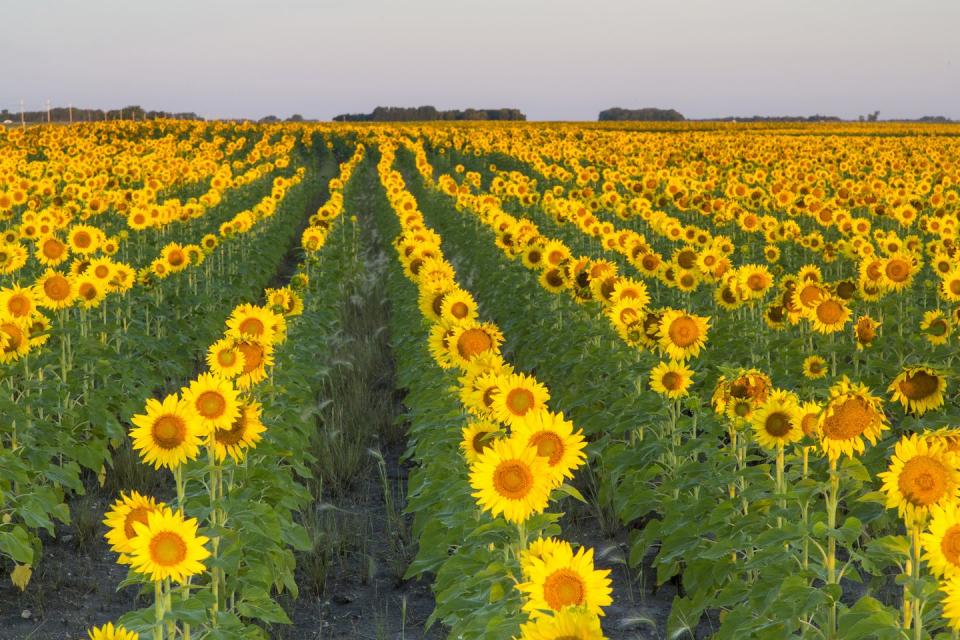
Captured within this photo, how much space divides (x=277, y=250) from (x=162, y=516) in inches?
605

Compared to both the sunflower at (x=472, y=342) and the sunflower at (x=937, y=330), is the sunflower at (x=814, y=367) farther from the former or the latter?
the sunflower at (x=472, y=342)

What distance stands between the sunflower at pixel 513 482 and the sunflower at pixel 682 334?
10.9 feet

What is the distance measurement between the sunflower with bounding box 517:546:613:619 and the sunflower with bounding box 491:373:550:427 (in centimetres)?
183

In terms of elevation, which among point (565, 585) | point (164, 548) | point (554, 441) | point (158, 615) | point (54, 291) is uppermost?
point (554, 441)

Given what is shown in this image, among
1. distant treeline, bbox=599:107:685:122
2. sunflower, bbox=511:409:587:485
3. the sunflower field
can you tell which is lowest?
the sunflower field

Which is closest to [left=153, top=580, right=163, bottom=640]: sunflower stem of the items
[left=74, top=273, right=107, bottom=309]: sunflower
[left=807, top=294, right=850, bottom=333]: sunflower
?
[left=807, top=294, right=850, bottom=333]: sunflower

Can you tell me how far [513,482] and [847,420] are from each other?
1.57m

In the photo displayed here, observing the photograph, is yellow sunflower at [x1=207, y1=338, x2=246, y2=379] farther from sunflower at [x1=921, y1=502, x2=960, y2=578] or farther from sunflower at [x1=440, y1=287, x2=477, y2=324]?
sunflower at [x1=921, y1=502, x2=960, y2=578]

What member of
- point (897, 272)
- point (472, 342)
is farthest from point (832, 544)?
point (897, 272)

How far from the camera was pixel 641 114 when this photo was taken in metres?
137

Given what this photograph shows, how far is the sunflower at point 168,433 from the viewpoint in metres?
4.73

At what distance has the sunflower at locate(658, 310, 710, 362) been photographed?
7113mm

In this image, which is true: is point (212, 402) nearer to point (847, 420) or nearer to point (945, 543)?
point (847, 420)

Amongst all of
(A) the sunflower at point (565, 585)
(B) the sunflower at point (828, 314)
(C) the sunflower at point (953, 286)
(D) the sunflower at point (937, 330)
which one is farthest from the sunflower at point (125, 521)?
(C) the sunflower at point (953, 286)
